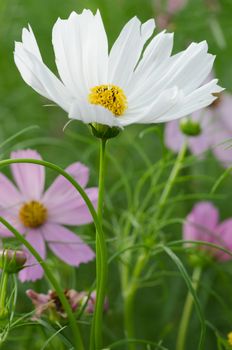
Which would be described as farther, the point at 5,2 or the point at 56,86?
the point at 5,2

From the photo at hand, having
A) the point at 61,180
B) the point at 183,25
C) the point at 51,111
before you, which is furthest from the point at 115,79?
the point at 51,111

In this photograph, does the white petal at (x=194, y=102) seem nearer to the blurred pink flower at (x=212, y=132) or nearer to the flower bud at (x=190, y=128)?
the flower bud at (x=190, y=128)

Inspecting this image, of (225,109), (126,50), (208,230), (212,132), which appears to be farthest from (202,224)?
(225,109)

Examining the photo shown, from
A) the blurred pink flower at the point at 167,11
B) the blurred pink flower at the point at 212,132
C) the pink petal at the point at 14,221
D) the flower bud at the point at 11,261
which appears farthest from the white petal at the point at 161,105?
the blurred pink flower at the point at 167,11

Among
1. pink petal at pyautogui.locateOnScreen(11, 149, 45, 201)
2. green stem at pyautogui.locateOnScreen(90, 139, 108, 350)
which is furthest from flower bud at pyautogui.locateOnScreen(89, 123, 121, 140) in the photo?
pink petal at pyautogui.locateOnScreen(11, 149, 45, 201)

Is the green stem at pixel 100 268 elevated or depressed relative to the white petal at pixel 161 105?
depressed

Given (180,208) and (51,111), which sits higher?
(51,111)

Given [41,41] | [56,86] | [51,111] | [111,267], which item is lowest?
[111,267]

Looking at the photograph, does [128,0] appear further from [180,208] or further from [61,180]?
[61,180]
